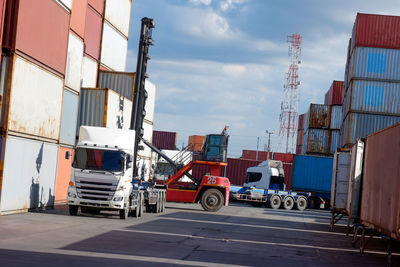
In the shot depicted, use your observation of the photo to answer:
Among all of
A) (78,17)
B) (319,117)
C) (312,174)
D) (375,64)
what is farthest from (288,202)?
(78,17)

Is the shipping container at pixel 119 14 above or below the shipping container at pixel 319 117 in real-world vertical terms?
above

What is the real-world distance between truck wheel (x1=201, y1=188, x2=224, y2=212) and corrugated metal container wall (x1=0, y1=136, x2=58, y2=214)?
9710 millimetres

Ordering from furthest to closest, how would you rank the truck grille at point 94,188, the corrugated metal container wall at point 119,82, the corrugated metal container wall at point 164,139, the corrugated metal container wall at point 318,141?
1. the corrugated metal container wall at point 164,139
2. the corrugated metal container wall at point 318,141
3. the corrugated metal container wall at point 119,82
4. the truck grille at point 94,188

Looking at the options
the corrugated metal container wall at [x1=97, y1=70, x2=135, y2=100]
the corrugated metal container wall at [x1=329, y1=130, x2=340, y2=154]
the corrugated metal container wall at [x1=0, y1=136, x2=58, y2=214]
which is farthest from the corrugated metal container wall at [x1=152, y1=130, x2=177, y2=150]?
the corrugated metal container wall at [x1=0, y1=136, x2=58, y2=214]

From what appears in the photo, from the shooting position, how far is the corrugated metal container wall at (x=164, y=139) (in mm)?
82812

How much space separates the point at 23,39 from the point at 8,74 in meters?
1.42

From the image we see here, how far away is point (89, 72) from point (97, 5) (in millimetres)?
3627

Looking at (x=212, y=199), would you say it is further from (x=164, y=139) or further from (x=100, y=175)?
(x=164, y=139)

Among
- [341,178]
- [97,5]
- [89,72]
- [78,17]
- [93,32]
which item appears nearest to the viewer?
[341,178]

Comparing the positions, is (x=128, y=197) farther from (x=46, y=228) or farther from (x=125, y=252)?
(x=125, y=252)

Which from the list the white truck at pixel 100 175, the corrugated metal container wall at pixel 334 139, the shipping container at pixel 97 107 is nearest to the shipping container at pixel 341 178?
the white truck at pixel 100 175

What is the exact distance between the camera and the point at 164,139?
83438 millimetres

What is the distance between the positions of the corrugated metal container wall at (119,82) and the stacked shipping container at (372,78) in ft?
45.8

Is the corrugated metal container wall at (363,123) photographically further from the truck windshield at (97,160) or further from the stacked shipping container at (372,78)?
the truck windshield at (97,160)
